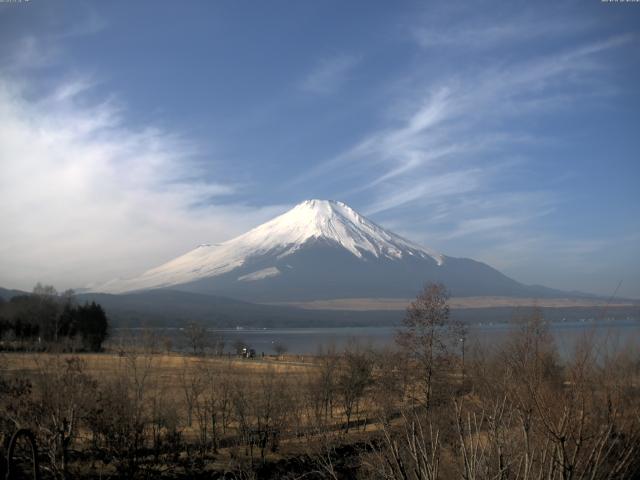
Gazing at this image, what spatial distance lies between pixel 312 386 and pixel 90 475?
11.1 meters

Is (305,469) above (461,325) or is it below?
below

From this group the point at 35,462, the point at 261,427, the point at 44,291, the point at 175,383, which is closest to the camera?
the point at 35,462

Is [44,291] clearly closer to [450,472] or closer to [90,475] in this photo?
[90,475]

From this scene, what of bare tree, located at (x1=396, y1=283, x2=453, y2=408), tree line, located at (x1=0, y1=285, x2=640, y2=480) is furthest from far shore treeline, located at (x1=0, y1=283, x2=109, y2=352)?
bare tree, located at (x1=396, y1=283, x2=453, y2=408)

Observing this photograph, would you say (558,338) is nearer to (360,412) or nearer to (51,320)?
(360,412)

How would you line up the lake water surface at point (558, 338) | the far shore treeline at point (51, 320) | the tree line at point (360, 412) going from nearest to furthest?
1. the tree line at point (360, 412)
2. the lake water surface at point (558, 338)
3. the far shore treeline at point (51, 320)

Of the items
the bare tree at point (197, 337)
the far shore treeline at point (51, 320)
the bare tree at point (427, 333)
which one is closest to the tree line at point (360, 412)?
the bare tree at point (427, 333)

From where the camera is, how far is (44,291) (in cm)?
9331

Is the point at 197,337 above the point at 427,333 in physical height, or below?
below

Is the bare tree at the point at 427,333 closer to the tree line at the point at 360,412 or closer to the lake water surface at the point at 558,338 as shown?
the tree line at the point at 360,412

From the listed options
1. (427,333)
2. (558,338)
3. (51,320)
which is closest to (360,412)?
(427,333)

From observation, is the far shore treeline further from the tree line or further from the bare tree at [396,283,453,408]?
the bare tree at [396,283,453,408]

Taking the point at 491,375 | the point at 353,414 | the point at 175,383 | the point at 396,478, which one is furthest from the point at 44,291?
the point at 396,478

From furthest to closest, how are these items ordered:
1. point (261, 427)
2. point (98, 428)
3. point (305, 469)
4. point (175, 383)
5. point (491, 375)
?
point (175, 383)
point (261, 427)
point (305, 469)
point (98, 428)
point (491, 375)
